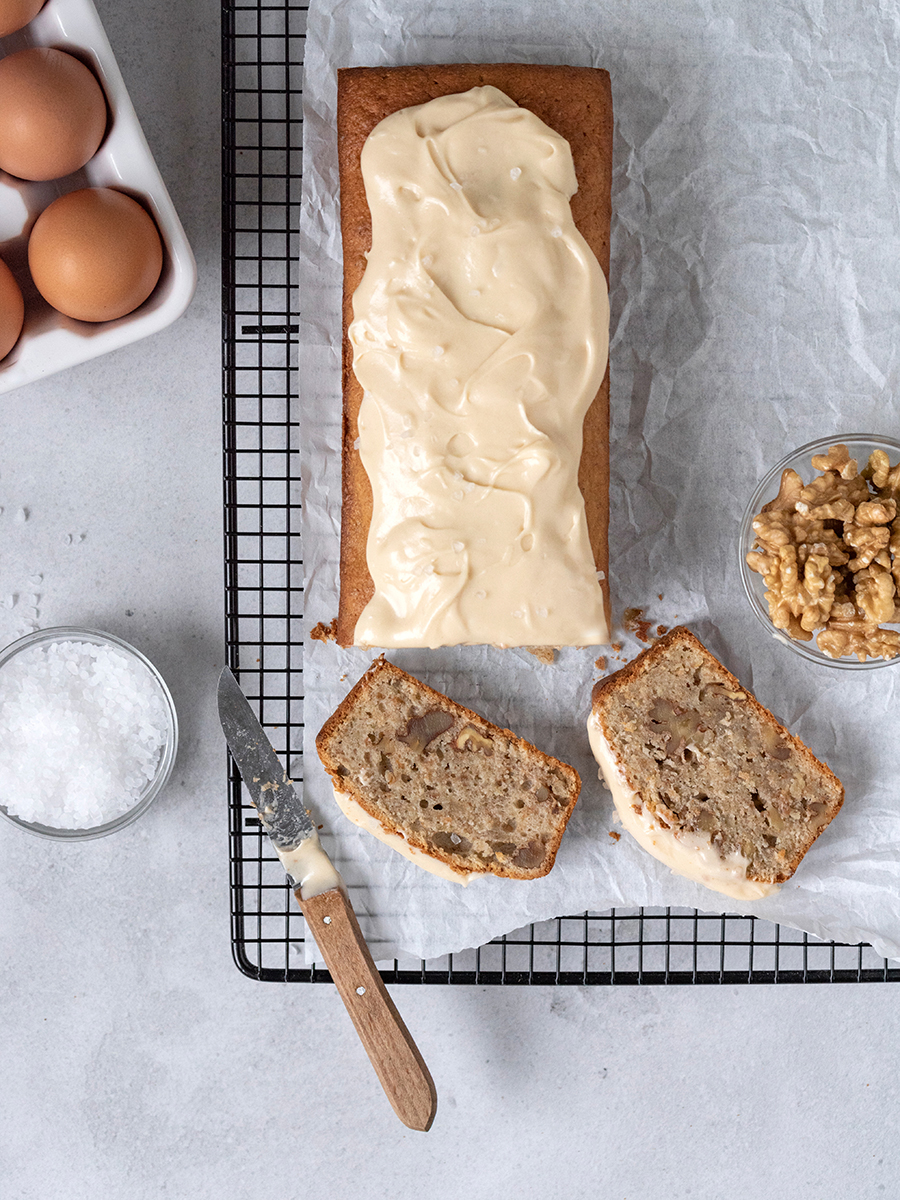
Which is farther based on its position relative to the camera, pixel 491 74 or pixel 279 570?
pixel 279 570

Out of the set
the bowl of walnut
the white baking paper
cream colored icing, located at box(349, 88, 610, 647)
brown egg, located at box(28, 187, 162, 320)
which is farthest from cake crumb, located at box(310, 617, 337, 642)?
the bowl of walnut

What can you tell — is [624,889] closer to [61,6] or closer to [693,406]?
[693,406]

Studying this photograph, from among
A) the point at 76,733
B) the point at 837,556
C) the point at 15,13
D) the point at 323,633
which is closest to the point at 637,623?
the point at 837,556

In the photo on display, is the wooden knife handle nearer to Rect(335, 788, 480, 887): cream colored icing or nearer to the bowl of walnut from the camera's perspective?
Rect(335, 788, 480, 887): cream colored icing

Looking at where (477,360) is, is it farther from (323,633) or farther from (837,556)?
(837,556)

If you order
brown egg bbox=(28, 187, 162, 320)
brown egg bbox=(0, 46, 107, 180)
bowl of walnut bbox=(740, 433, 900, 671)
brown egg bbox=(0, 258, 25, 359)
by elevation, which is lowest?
bowl of walnut bbox=(740, 433, 900, 671)

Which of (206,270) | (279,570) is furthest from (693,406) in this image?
(206,270)
